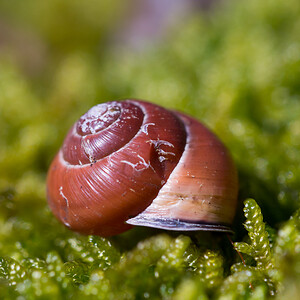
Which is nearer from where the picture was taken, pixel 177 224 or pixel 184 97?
pixel 177 224

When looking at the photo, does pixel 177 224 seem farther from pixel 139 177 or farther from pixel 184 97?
pixel 184 97

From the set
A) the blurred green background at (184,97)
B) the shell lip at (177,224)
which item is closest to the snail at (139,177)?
the shell lip at (177,224)

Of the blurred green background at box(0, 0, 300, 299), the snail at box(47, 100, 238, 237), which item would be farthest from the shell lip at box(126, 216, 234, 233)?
the blurred green background at box(0, 0, 300, 299)

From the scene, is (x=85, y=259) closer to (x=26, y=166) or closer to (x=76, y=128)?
(x=76, y=128)

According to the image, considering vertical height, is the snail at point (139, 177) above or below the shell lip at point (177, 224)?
above

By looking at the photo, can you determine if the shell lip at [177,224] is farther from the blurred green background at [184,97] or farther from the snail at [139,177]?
the blurred green background at [184,97]

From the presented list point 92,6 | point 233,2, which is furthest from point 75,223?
point 92,6

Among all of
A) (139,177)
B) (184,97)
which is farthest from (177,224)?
(184,97)
